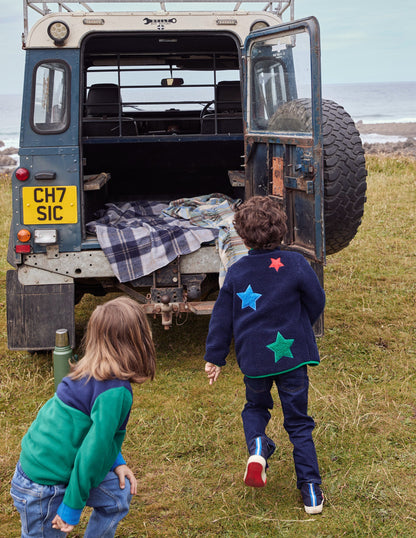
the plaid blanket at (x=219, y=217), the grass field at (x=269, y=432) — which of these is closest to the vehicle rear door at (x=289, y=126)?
the plaid blanket at (x=219, y=217)

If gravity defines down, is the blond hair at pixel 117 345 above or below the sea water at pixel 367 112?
below

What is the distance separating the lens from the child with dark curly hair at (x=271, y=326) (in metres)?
3.22

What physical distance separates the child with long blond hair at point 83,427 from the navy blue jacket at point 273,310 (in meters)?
0.89

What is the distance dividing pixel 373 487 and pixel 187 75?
4.52 meters

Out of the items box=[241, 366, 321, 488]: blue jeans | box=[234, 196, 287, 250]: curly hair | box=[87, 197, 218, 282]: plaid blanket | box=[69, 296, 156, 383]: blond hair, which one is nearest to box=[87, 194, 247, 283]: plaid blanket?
box=[87, 197, 218, 282]: plaid blanket

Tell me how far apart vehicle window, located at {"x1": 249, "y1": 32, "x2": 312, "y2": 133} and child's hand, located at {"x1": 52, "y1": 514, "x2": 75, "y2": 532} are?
2.90m

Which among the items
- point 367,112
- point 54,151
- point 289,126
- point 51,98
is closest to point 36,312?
point 54,151

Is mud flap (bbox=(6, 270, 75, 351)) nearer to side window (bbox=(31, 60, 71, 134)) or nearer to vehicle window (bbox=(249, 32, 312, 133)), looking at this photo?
side window (bbox=(31, 60, 71, 134))

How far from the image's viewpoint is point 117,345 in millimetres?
2416

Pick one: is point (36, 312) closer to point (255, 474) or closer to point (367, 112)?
point (255, 474)

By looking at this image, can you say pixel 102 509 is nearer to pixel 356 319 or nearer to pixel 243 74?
pixel 243 74

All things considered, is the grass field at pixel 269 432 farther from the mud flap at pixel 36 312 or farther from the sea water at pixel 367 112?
the sea water at pixel 367 112

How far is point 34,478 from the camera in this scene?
2.37m

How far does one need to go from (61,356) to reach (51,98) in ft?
6.19
